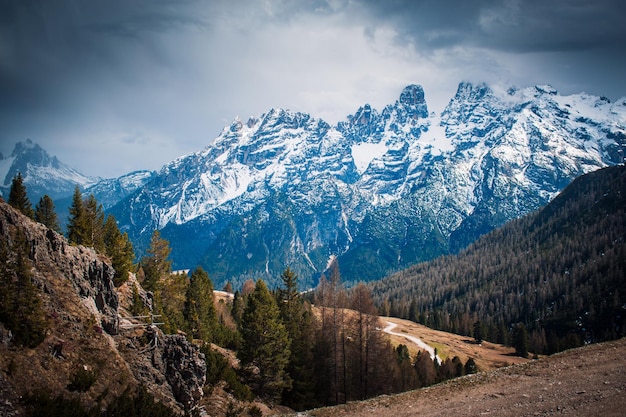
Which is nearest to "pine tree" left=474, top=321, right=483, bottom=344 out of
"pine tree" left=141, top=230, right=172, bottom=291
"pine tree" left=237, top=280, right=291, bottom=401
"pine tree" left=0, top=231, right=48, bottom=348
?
"pine tree" left=237, top=280, right=291, bottom=401

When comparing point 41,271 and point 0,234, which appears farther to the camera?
point 41,271

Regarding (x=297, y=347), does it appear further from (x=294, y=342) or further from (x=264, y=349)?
(x=264, y=349)

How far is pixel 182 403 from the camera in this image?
30875 mm

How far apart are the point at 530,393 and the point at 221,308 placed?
80889 millimetres

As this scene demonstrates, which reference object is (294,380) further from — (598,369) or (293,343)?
(598,369)

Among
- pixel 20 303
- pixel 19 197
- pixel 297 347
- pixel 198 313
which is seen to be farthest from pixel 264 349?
pixel 19 197

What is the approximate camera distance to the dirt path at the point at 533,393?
76.0 ft

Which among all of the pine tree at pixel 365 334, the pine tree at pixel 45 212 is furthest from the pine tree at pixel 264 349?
the pine tree at pixel 45 212

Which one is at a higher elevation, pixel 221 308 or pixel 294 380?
pixel 221 308

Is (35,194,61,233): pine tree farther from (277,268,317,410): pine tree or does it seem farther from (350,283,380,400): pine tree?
(350,283,380,400): pine tree

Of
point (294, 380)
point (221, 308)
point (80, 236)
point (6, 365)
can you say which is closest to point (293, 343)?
point (294, 380)

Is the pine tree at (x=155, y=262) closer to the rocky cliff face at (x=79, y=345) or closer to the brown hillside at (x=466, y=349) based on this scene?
the rocky cliff face at (x=79, y=345)

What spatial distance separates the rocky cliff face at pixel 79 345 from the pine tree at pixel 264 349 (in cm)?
1104

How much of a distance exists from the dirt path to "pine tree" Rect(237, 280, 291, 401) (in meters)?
12.9
